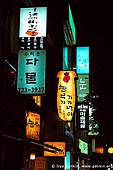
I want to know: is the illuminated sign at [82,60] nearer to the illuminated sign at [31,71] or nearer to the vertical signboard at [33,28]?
the vertical signboard at [33,28]

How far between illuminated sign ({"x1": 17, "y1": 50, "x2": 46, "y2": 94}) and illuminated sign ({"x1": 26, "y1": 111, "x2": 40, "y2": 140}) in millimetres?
2888

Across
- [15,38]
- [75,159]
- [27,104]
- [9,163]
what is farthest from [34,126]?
[75,159]

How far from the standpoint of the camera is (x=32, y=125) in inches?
654

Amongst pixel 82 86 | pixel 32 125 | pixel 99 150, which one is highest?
pixel 82 86

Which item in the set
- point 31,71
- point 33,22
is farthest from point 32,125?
point 33,22

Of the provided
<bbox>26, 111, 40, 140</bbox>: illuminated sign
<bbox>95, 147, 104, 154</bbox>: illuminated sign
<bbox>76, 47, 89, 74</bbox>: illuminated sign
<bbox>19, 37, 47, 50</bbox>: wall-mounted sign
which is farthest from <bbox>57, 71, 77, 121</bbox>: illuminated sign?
<bbox>95, 147, 104, 154</bbox>: illuminated sign

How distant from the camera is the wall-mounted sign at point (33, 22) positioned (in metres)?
13.5

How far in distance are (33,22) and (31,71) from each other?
74.2 inches

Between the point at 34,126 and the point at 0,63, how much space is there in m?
5.59

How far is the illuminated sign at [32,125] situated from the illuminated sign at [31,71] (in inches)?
114

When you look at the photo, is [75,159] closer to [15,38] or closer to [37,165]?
[37,165]

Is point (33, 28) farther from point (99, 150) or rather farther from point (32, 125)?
point (99, 150)

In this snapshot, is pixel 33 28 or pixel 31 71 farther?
pixel 33 28

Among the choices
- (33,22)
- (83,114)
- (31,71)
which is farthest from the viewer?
(83,114)
